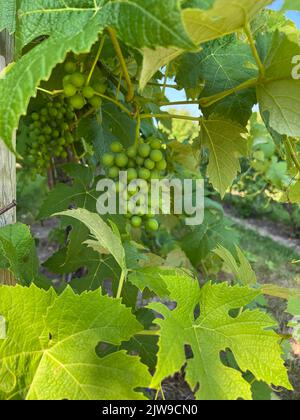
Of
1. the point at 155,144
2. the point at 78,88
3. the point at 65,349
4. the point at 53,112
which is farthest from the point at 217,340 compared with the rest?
the point at 53,112

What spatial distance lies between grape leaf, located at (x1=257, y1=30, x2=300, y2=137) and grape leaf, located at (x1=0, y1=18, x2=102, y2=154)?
1.46 feet

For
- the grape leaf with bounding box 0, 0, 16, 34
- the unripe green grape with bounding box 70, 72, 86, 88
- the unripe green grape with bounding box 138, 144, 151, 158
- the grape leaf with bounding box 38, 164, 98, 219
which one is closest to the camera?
the grape leaf with bounding box 0, 0, 16, 34

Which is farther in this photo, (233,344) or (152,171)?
(152,171)

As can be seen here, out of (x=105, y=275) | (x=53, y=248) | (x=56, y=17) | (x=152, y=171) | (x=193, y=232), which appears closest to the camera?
(x=56, y=17)

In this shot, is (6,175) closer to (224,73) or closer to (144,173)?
(144,173)

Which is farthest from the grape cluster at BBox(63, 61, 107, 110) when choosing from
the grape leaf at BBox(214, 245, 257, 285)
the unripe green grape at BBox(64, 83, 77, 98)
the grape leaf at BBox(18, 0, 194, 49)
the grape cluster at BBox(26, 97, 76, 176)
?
the grape leaf at BBox(214, 245, 257, 285)

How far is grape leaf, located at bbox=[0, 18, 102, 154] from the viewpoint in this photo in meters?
0.51

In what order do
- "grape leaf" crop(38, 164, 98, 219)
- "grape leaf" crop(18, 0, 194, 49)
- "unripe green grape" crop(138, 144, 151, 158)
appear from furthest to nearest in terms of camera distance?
"grape leaf" crop(38, 164, 98, 219) < "unripe green grape" crop(138, 144, 151, 158) < "grape leaf" crop(18, 0, 194, 49)

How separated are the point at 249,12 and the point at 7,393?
0.69m

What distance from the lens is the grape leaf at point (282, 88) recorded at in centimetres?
83

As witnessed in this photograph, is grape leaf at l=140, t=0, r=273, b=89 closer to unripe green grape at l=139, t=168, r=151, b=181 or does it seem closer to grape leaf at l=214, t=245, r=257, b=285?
unripe green grape at l=139, t=168, r=151, b=181

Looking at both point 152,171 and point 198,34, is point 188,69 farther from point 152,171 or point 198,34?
point 198,34
